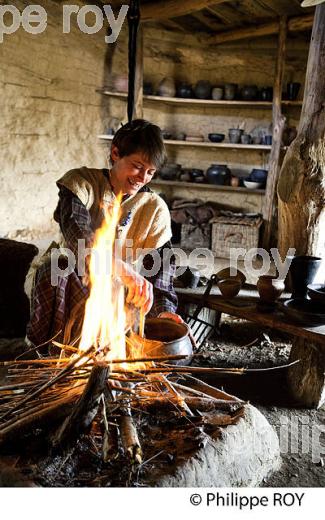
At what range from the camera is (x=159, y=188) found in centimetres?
815

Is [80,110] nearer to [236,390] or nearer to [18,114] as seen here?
[18,114]

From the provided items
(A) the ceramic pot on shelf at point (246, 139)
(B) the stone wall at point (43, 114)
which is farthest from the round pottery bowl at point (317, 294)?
(A) the ceramic pot on shelf at point (246, 139)

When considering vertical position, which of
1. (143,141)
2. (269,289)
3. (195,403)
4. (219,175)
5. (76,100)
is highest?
(76,100)

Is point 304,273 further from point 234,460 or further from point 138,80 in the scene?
point 138,80

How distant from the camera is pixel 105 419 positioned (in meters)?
1.87

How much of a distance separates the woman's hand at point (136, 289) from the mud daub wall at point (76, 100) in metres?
3.60

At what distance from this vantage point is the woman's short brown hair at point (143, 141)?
2637 millimetres

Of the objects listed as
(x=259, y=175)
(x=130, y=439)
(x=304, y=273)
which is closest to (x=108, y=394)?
(x=130, y=439)

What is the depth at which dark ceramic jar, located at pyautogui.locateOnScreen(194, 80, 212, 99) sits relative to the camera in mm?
7348

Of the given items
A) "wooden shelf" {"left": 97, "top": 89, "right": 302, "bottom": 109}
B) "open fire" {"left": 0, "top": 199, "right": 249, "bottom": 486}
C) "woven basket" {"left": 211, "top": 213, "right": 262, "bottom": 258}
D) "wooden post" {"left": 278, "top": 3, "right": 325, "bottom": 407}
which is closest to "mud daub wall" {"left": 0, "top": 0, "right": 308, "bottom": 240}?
"wooden shelf" {"left": 97, "top": 89, "right": 302, "bottom": 109}

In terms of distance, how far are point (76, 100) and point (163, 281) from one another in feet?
13.9

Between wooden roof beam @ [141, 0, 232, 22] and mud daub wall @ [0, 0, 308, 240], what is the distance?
0.70 m

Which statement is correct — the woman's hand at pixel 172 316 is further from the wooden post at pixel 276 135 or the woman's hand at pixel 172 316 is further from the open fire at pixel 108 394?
the wooden post at pixel 276 135

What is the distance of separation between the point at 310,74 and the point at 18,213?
3593mm
